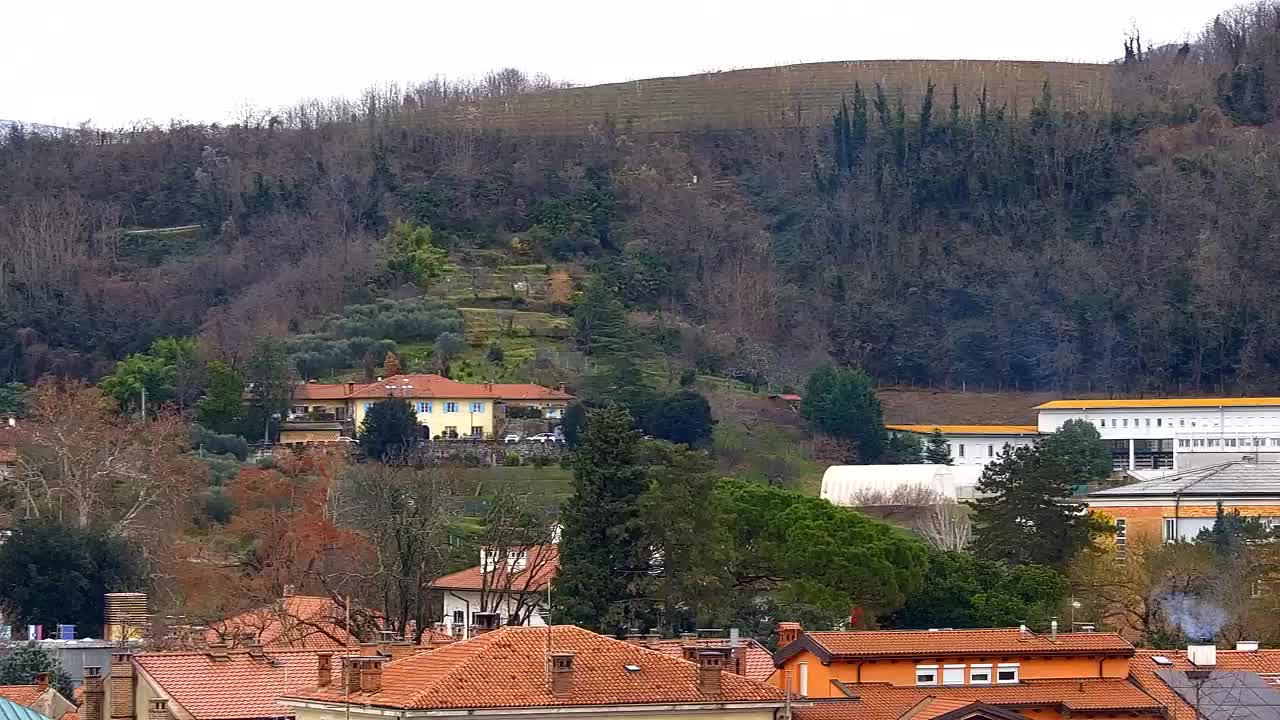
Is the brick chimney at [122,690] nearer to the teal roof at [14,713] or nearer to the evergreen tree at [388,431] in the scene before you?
the teal roof at [14,713]

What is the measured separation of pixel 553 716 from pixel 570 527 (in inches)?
1010

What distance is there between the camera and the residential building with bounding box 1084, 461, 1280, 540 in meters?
76.4

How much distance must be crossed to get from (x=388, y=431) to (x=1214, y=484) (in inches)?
1239

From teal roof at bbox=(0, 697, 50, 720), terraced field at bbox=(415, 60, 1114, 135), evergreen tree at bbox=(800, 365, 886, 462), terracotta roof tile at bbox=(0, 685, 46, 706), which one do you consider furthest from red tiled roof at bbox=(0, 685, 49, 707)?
terraced field at bbox=(415, 60, 1114, 135)

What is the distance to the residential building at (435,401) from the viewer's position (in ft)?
345

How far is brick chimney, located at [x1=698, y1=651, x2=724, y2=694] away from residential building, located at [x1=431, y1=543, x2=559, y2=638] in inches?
936

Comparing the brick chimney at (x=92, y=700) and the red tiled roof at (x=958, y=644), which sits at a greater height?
the red tiled roof at (x=958, y=644)

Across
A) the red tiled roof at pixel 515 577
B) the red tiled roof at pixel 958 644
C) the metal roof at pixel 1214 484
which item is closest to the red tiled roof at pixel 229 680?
the red tiled roof at pixel 958 644

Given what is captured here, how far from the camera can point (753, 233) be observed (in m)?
143

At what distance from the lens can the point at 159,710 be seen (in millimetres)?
31344

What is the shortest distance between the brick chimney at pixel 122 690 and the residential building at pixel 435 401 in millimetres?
70299

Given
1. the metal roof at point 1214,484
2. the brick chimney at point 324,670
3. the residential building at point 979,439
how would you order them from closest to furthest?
the brick chimney at point 324,670
the metal roof at point 1214,484
the residential building at point 979,439

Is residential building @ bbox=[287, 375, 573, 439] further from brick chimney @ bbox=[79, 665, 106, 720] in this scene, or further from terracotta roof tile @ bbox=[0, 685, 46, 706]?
brick chimney @ bbox=[79, 665, 106, 720]

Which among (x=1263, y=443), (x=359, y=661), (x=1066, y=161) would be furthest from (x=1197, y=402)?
(x=359, y=661)
